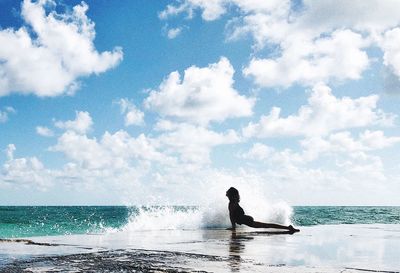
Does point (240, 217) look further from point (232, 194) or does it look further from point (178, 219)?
point (178, 219)

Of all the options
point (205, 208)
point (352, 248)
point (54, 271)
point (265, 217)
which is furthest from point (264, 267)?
point (265, 217)

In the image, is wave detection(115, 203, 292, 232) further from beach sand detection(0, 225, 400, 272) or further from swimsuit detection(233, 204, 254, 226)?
beach sand detection(0, 225, 400, 272)

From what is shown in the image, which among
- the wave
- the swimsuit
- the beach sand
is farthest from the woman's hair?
the wave

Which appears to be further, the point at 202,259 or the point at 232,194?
the point at 232,194

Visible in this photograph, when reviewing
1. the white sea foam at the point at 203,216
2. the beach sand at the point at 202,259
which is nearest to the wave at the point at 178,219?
the white sea foam at the point at 203,216

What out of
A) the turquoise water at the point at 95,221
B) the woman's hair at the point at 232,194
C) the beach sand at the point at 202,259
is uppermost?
the woman's hair at the point at 232,194

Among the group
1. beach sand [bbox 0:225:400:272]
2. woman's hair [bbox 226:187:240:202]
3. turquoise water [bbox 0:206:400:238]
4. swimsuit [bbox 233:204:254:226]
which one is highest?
woman's hair [bbox 226:187:240:202]

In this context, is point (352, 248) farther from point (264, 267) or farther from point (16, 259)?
point (16, 259)

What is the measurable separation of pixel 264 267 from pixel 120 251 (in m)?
2.72

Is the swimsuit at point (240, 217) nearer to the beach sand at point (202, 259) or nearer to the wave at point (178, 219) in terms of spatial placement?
the beach sand at point (202, 259)

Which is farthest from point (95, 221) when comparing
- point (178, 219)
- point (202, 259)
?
point (202, 259)

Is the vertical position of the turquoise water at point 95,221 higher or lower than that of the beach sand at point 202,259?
A: lower

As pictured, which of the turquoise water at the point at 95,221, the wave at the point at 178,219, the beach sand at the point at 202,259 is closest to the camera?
the beach sand at the point at 202,259

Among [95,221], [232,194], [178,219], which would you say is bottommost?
[95,221]
